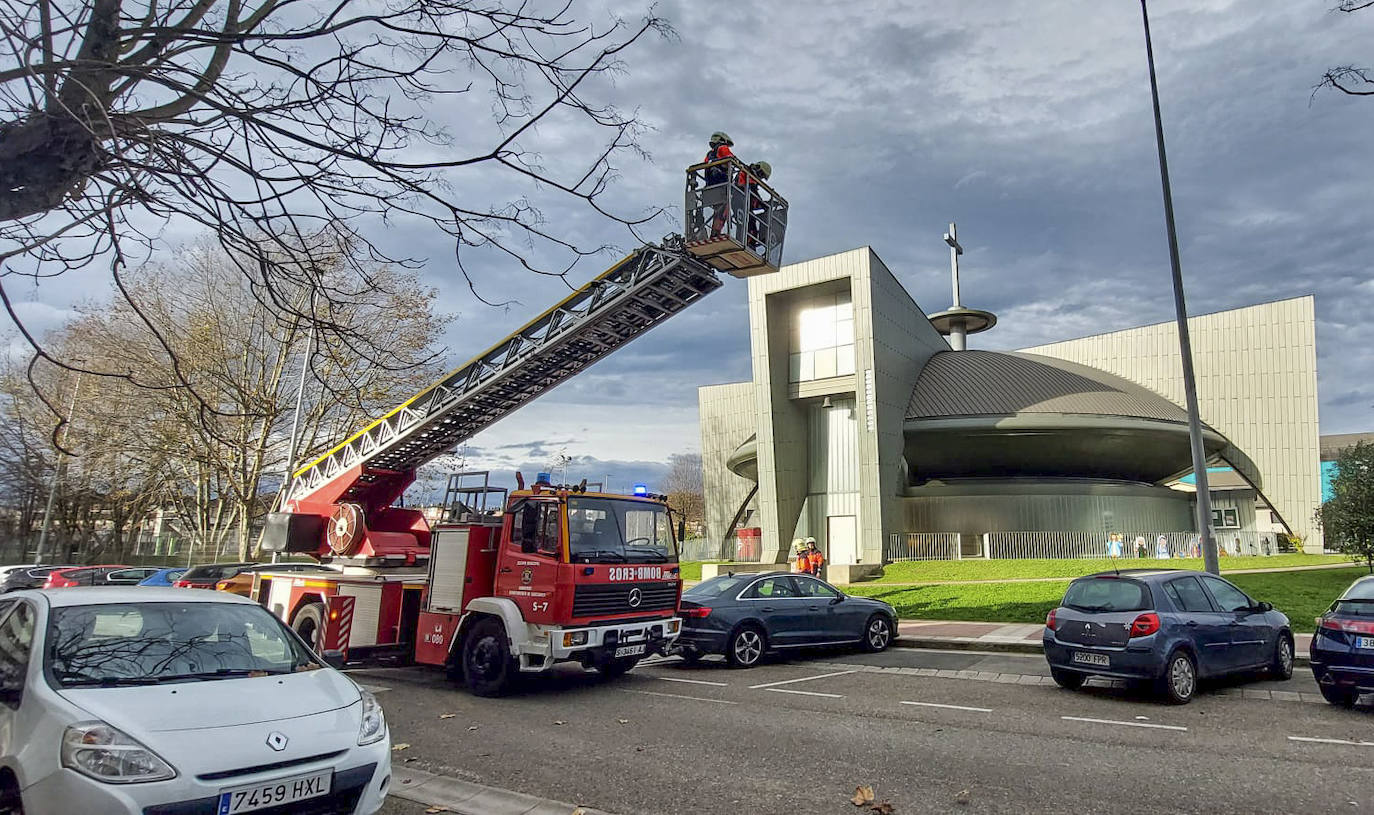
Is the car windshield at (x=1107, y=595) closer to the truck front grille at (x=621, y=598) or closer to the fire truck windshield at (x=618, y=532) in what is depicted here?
the truck front grille at (x=621, y=598)

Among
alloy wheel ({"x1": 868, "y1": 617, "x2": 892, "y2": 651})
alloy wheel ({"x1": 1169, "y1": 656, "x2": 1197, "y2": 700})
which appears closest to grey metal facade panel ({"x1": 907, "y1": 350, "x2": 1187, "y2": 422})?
alloy wheel ({"x1": 868, "y1": 617, "x2": 892, "y2": 651})

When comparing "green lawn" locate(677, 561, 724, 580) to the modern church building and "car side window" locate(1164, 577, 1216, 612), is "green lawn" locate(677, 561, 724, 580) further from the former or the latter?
"car side window" locate(1164, 577, 1216, 612)

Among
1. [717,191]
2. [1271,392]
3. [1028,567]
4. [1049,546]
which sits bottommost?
[1028,567]

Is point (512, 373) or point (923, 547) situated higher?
point (512, 373)

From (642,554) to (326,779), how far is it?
6310mm

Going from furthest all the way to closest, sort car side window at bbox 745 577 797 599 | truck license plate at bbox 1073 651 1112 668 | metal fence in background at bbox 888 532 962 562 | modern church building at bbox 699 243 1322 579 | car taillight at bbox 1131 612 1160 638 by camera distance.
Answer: modern church building at bbox 699 243 1322 579 < metal fence in background at bbox 888 532 962 562 < car side window at bbox 745 577 797 599 < truck license plate at bbox 1073 651 1112 668 < car taillight at bbox 1131 612 1160 638

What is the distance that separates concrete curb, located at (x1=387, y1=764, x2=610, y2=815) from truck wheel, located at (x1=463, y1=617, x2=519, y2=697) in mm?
3260

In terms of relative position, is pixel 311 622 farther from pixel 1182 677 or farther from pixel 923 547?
pixel 923 547

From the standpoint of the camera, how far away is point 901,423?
123ft

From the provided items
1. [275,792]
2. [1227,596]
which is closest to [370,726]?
[275,792]

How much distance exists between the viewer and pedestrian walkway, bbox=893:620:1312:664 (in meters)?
13.2

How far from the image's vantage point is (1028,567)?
90.2ft

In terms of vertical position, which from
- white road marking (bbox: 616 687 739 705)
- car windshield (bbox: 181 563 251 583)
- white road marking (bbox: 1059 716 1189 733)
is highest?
car windshield (bbox: 181 563 251 583)

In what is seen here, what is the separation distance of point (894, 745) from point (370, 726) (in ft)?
14.6
